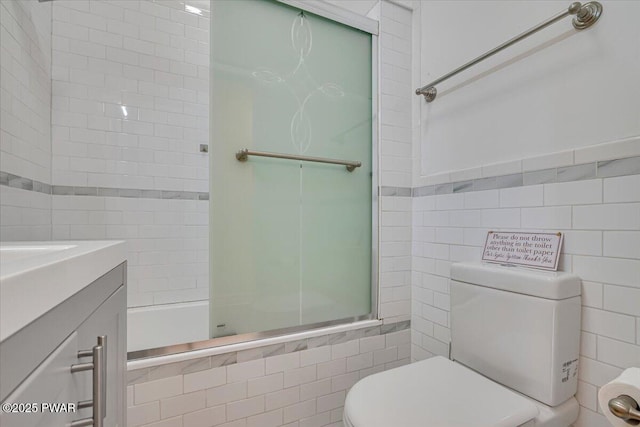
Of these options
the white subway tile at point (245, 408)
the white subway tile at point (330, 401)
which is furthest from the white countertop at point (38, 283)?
the white subway tile at point (330, 401)

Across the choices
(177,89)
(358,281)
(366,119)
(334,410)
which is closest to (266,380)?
(334,410)

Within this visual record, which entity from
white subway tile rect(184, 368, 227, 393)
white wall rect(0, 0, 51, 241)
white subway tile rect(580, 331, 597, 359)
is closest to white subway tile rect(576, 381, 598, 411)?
white subway tile rect(580, 331, 597, 359)

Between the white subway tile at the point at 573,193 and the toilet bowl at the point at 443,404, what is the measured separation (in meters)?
0.67

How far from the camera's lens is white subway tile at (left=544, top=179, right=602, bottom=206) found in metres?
1.02

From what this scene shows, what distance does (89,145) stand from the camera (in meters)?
1.65

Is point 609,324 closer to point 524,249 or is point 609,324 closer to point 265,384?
point 524,249

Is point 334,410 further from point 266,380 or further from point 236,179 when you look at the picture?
point 236,179

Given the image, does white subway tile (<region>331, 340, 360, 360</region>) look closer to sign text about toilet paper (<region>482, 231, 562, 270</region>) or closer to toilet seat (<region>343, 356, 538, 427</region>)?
toilet seat (<region>343, 356, 538, 427</region>)

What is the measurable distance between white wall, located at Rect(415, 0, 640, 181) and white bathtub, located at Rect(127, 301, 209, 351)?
1.50 m

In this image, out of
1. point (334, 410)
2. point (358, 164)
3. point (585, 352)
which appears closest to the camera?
point (585, 352)

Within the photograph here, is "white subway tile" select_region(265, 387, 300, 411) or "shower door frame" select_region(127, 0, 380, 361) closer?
"white subway tile" select_region(265, 387, 300, 411)

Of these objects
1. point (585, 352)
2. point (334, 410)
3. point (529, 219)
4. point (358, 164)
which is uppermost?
point (358, 164)

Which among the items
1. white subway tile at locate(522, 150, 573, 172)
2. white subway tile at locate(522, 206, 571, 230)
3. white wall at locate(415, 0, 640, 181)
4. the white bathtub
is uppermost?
white wall at locate(415, 0, 640, 181)

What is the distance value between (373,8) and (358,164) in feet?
2.88
